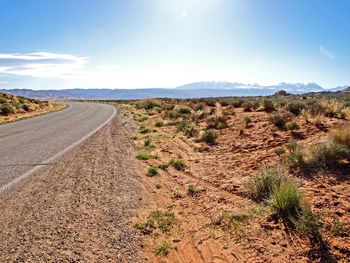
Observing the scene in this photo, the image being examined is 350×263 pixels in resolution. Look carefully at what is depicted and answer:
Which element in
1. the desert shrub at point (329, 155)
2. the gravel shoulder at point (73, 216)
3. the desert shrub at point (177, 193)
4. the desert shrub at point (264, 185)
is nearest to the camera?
the gravel shoulder at point (73, 216)

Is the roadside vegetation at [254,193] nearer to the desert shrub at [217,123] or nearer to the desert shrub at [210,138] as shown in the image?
the desert shrub at [210,138]

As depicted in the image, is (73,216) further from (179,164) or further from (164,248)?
(179,164)

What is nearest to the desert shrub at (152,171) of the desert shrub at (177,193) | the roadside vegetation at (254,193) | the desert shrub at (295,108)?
the roadside vegetation at (254,193)

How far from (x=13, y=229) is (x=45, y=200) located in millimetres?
856

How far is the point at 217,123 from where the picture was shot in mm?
11203

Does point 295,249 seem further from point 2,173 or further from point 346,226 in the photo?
point 2,173

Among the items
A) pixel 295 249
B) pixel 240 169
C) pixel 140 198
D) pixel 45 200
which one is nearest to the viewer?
pixel 295 249

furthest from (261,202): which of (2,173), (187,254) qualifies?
(2,173)

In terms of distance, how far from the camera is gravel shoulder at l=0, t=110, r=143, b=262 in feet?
8.79

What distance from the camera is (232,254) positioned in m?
2.77

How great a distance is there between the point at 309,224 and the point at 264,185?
1.26m

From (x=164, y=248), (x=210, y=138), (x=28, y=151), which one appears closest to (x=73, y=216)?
(x=164, y=248)

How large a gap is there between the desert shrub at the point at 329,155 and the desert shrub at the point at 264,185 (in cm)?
125

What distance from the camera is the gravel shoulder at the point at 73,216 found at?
268cm
